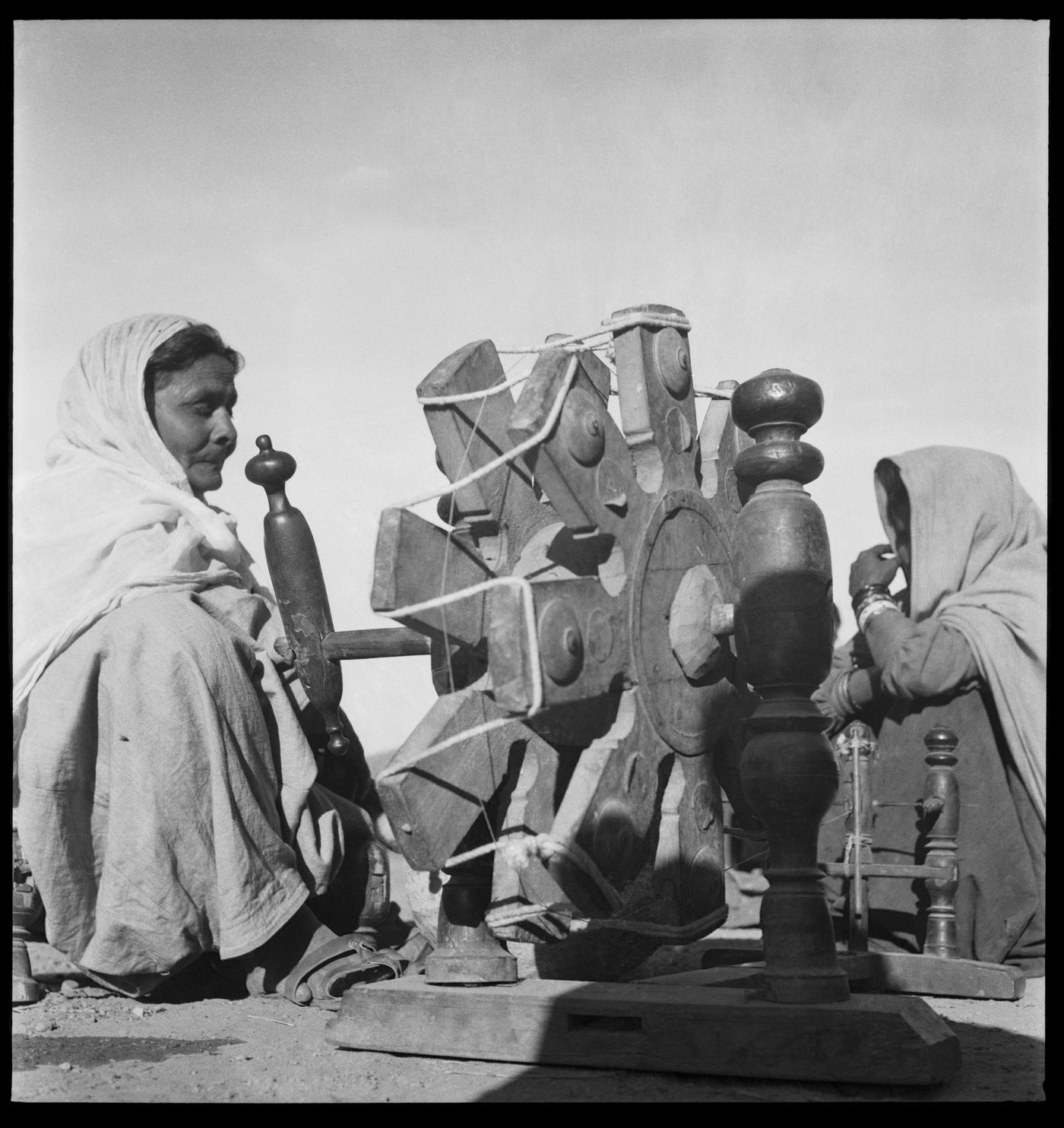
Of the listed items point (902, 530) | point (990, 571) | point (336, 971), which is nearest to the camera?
point (336, 971)

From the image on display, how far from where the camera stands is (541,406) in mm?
2482

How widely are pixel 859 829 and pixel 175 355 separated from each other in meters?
2.34

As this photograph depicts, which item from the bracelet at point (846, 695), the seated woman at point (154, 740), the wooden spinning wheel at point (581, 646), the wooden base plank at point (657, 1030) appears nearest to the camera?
the wooden base plank at point (657, 1030)

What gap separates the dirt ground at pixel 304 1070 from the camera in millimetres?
2232

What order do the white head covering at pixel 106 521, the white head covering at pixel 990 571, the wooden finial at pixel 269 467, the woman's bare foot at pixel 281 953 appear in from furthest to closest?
1. the white head covering at pixel 990 571
2. the wooden finial at pixel 269 467
3. the white head covering at pixel 106 521
4. the woman's bare foot at pixel 281 953

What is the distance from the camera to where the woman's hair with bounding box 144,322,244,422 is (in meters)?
3.83

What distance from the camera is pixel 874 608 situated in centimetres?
434

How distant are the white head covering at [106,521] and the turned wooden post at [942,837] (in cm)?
205

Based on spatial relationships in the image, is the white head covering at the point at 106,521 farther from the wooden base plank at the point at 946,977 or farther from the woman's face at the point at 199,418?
the wooden base plank at the point at 946,977

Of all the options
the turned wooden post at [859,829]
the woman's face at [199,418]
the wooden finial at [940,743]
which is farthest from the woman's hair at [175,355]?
the wooden finial at [940,743]

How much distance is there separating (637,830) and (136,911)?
4.17ft

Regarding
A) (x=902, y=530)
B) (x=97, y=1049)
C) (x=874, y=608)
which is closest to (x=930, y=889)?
(x=874, y=608)

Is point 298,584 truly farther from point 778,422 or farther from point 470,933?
point 778,422

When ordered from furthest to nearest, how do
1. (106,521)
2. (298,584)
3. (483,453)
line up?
(106,521)
(298,584)
(483,453)
